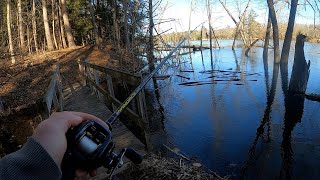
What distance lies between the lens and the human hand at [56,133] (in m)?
1.04

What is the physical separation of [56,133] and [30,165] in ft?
0.64

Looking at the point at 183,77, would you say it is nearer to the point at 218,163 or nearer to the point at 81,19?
the point at 218,163

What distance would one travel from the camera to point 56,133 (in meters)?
1.11

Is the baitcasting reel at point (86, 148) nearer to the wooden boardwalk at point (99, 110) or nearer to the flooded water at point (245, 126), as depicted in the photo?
the wooden boardwalk at point (99, 110)

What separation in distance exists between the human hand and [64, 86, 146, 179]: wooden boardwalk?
2665 mm

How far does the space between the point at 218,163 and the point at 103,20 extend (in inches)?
958

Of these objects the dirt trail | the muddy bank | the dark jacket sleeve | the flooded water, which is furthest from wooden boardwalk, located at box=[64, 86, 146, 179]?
the dark jacket sleeve

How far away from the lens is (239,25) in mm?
31469

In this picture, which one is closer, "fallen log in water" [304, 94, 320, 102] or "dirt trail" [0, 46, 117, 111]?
"fallen log in water" [304, 94, 320, 102]

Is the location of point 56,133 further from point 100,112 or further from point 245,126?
point 245,126

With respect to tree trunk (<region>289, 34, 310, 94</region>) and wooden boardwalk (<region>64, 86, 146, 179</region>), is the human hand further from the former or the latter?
tree trunk (<region>289, 34, 310, 94</region>)

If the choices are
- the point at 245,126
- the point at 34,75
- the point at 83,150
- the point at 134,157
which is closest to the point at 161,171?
the point at 134,157

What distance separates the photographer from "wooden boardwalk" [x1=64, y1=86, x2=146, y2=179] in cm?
453

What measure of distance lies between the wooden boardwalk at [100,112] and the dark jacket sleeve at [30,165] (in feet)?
9.34
